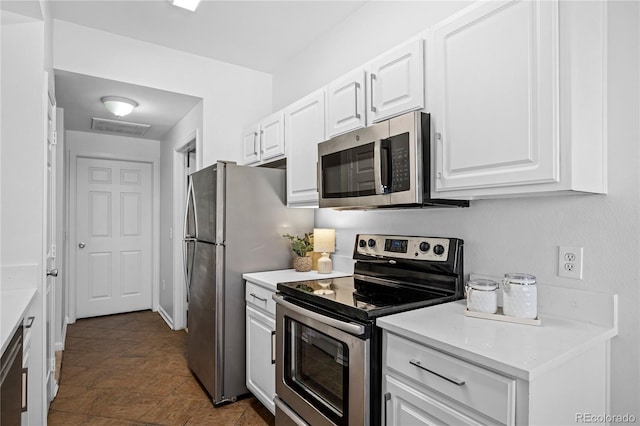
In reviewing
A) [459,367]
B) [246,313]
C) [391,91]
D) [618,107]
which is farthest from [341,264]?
[618,107]

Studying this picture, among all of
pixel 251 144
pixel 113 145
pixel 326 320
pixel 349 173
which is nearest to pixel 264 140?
pixel 251 144

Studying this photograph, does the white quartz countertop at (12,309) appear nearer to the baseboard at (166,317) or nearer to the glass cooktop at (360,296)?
the glass cooktop at (360,296)

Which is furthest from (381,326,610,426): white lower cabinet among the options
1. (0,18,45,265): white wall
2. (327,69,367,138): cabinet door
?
(0,18,45,265): white wall

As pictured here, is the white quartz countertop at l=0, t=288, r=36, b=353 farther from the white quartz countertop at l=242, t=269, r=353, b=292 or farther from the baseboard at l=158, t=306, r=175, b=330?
the baseboard at l=158, t=306, r=175, b=330

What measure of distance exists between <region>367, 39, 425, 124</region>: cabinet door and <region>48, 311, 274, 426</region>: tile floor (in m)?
1.92

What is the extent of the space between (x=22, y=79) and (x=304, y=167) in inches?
60.8

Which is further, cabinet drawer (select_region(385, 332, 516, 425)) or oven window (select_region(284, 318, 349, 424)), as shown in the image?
oven window (select_region(284, 318, 349, 424))

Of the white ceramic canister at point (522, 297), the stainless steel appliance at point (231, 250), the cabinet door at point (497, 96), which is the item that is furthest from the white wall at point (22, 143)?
the white ceramic canister at point (522, 297)

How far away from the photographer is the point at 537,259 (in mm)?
1524

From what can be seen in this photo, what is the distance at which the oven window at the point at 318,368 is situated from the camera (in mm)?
1557

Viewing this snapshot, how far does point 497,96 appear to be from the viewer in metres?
1.35

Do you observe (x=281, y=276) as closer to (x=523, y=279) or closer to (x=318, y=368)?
(x=318, y=368)

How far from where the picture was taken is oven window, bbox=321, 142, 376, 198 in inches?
71.9

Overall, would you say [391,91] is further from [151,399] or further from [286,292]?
[151,399]
